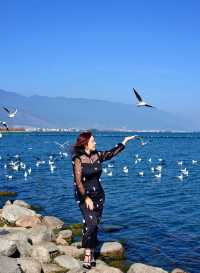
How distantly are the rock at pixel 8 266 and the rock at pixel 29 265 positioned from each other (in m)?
0.58

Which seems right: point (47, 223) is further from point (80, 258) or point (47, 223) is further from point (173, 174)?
point (173, 174)

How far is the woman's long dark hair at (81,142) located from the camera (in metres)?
11.7

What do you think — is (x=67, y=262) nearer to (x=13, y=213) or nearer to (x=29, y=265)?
(x=29, y=265)

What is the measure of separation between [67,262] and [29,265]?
1058 millimetres

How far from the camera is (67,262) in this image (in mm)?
12984

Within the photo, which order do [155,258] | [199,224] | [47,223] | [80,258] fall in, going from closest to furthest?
[80,258], [155,258], [47,223], [199,224]

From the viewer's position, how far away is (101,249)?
15.1 meters

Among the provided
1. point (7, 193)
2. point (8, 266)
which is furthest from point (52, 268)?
point (7, 193)

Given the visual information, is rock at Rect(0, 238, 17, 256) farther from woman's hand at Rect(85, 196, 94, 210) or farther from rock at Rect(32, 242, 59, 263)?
woman's hand at Rect(85, 196, 94, 210)

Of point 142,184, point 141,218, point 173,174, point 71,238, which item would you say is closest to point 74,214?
point 141,218

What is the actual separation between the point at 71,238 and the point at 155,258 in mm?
2679

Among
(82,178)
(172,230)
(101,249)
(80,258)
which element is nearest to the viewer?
(82,178)

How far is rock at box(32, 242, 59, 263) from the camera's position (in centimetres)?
1355

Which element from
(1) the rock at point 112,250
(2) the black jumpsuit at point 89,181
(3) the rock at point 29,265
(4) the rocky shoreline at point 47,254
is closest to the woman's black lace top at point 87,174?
(2) the black jumpsuit at point 89,181
